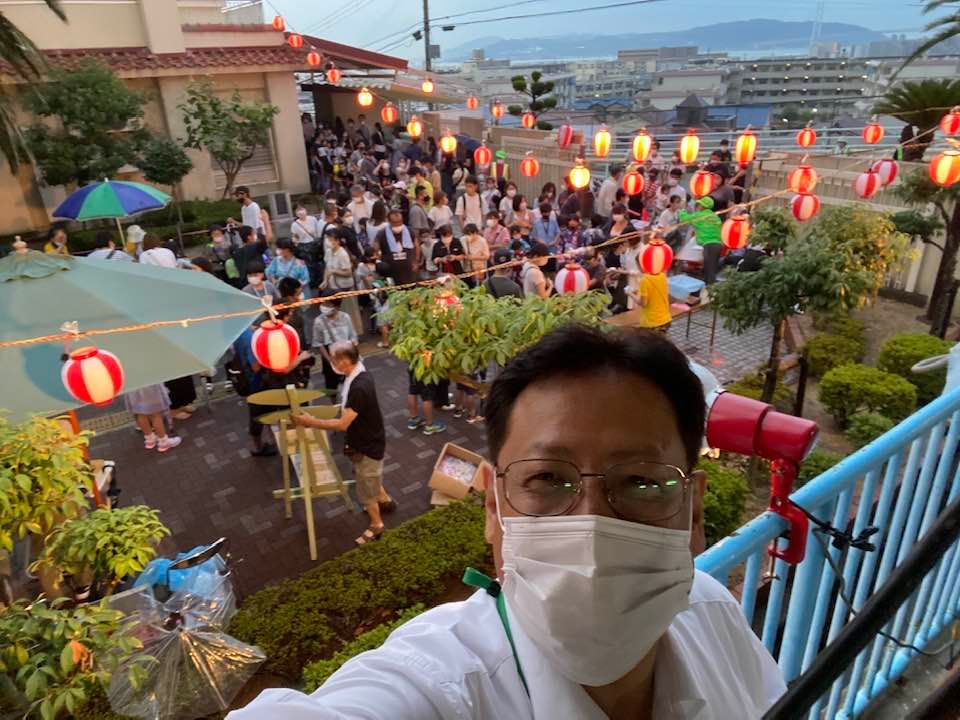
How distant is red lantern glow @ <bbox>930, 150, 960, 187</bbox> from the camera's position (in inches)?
305

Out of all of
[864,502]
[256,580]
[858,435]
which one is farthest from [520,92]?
[864,502]

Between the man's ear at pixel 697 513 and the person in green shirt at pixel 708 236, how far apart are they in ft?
33.7

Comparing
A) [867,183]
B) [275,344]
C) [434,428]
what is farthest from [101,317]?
[867,183]

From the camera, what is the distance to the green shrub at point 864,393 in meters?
6.81

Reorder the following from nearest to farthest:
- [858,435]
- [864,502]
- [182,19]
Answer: [864,502] < [858,435] < [182,19]

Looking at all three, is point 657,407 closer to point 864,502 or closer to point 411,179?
point 864,502

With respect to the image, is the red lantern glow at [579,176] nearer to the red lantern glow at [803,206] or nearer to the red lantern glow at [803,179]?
the red lantern glow at [803,179]

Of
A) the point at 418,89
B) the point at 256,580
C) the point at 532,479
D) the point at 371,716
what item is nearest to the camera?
the point at 371,716

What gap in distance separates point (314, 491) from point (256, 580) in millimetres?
881

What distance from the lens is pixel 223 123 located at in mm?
14984

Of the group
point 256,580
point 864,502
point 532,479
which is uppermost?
point 532,479

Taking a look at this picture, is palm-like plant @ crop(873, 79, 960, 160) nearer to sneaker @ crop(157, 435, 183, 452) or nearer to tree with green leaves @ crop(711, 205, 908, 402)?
tree with green leaves @ crop(711, 205, 908, 402)

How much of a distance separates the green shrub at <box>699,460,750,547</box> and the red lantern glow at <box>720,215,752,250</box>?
3.40 meters

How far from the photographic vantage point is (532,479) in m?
1.27
